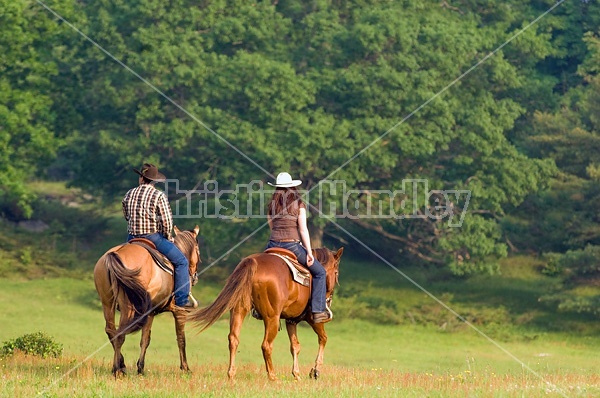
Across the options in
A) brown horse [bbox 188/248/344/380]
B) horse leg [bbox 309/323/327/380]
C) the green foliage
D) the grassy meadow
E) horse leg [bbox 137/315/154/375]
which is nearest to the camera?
the grassy meadow

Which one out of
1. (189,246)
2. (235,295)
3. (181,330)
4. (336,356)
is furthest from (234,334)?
(336,356)

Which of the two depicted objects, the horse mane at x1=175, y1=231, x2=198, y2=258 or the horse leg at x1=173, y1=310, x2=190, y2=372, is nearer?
the horse leg at x1=173, y1=310, x2=190, y2=372

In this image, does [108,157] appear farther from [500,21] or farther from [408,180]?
[500,21]

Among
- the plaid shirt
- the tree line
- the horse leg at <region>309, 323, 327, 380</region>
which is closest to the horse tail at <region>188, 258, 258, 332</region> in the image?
the plaid shirt

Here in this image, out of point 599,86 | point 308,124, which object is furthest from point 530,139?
point 308,124

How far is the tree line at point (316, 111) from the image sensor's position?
36.9 m

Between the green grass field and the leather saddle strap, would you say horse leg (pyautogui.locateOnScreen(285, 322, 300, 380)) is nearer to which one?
the green grass field

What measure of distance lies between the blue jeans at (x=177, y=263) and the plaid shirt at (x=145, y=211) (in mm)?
150

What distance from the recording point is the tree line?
36.9 m

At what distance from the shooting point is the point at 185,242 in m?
17.4

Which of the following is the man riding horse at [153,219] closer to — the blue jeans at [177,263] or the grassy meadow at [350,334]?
the blue jeans at [177,263]

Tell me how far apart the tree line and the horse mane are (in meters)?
18.7

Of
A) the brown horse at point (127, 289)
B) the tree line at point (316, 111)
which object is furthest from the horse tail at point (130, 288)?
the tree line at point (316, 111)

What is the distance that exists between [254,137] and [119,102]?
225 inches
